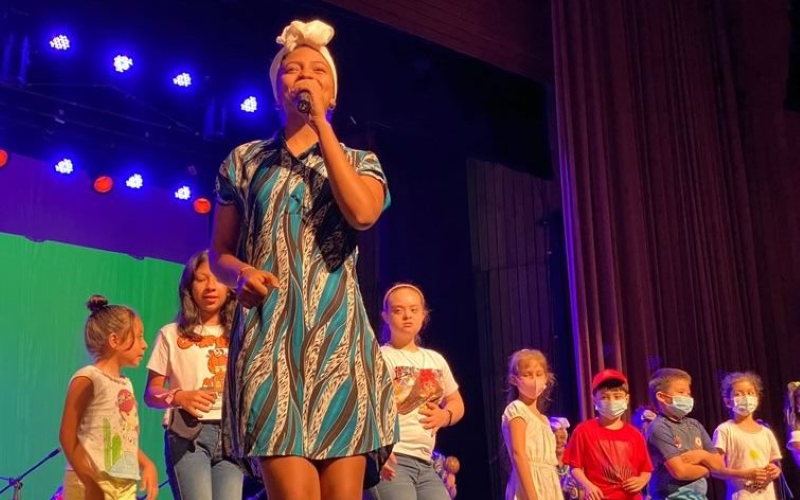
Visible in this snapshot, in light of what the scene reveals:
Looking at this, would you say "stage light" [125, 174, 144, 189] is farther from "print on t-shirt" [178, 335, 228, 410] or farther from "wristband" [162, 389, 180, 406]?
"wristband" [162, 389, 180, 406]

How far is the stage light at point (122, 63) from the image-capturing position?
5594 millimetres

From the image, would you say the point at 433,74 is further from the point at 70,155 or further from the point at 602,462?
the point at 602,462

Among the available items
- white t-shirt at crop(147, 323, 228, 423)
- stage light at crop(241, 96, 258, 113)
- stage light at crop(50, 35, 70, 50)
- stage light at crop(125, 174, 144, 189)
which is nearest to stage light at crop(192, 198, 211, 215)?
stage light at crop(125, 174, 144, 189)

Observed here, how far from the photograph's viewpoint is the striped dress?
144cm

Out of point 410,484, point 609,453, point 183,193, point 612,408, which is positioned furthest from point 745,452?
point 183,193

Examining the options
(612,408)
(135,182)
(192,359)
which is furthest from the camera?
(135,182)

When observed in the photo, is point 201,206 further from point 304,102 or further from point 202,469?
point 304,102

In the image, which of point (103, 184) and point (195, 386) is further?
point (103, 184)

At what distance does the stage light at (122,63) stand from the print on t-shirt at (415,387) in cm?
309

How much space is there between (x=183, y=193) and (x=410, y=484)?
3673mm

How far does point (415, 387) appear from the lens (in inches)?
137

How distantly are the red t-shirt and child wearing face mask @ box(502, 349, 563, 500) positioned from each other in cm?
18

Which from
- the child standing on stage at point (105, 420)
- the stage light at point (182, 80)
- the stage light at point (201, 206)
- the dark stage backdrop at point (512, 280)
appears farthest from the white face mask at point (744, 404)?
the stage light at point (182, 80)

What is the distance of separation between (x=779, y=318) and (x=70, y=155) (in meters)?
4.87
